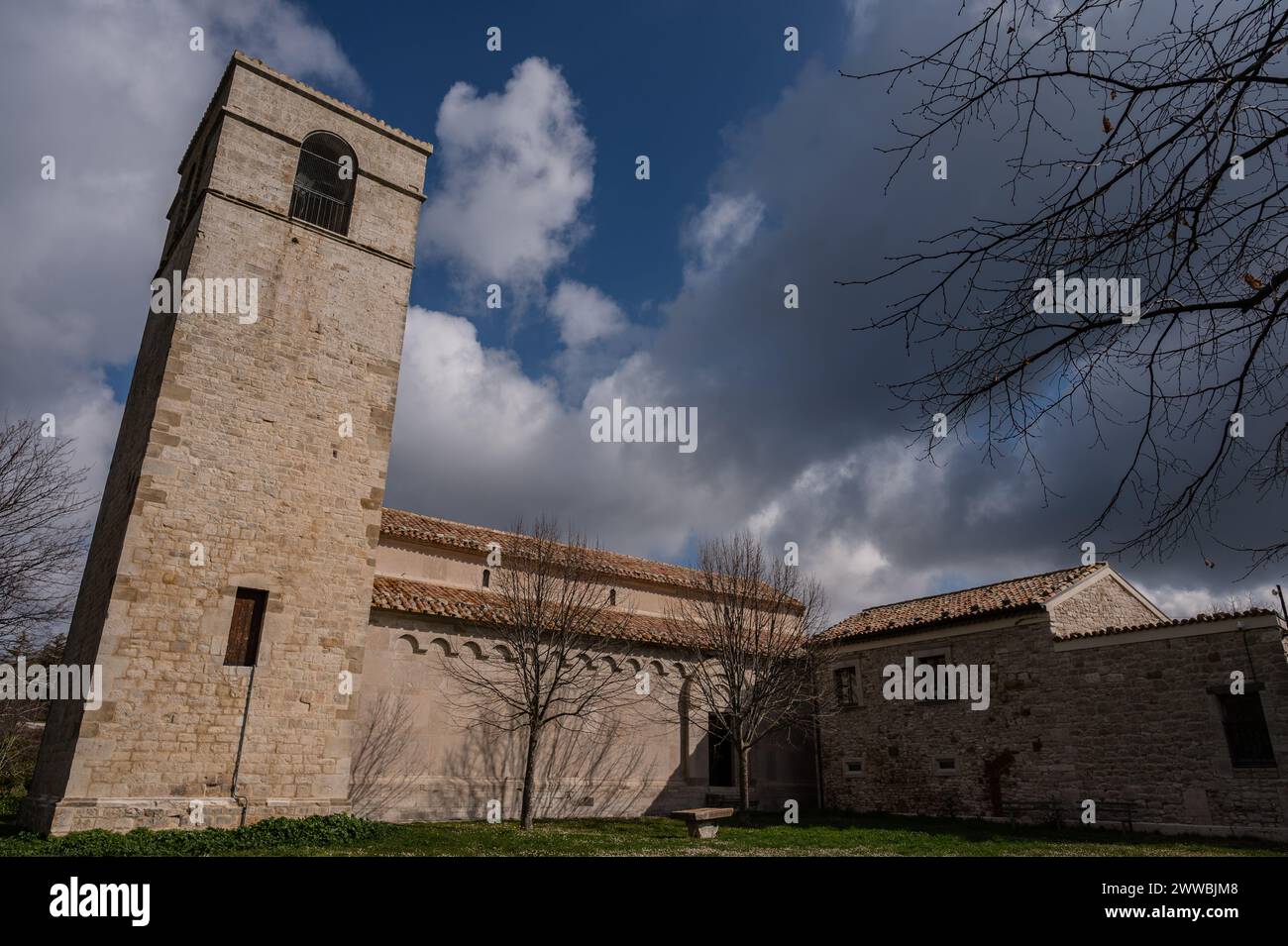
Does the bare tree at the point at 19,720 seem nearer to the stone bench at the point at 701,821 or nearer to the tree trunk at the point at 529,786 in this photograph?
the tree trunk at the point at 529,786

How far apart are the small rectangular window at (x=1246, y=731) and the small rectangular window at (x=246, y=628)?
2077 cm

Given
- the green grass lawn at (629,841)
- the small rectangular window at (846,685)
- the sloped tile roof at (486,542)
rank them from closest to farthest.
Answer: the green grass lawn at (629,841)
the sloped tile roof at (486,542)
the small rectangular window at (846,685)

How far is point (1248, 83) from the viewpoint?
3.21 m

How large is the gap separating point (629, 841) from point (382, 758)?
21.0 ft

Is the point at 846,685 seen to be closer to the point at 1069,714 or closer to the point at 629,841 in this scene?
the point at 1069,714

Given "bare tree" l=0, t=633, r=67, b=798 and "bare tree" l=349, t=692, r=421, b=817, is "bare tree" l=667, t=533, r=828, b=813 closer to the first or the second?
"bare tree" l=349, t=692, r=421, b=817

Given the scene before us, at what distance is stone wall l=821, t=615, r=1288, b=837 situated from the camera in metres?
15.7

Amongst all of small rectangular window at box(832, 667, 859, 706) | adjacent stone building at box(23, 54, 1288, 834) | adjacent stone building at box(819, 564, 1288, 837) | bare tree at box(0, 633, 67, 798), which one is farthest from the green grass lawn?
bare tree at box(0, 633, 67, 798)

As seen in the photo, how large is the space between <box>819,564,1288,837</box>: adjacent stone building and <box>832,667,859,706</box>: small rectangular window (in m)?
0.05

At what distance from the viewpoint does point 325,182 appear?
18.3 m

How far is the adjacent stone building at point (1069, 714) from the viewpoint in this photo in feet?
51.8

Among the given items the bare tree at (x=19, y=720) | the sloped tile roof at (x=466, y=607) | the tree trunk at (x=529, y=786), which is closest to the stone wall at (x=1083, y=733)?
the sloped tile roof at (x=466, y=607)
